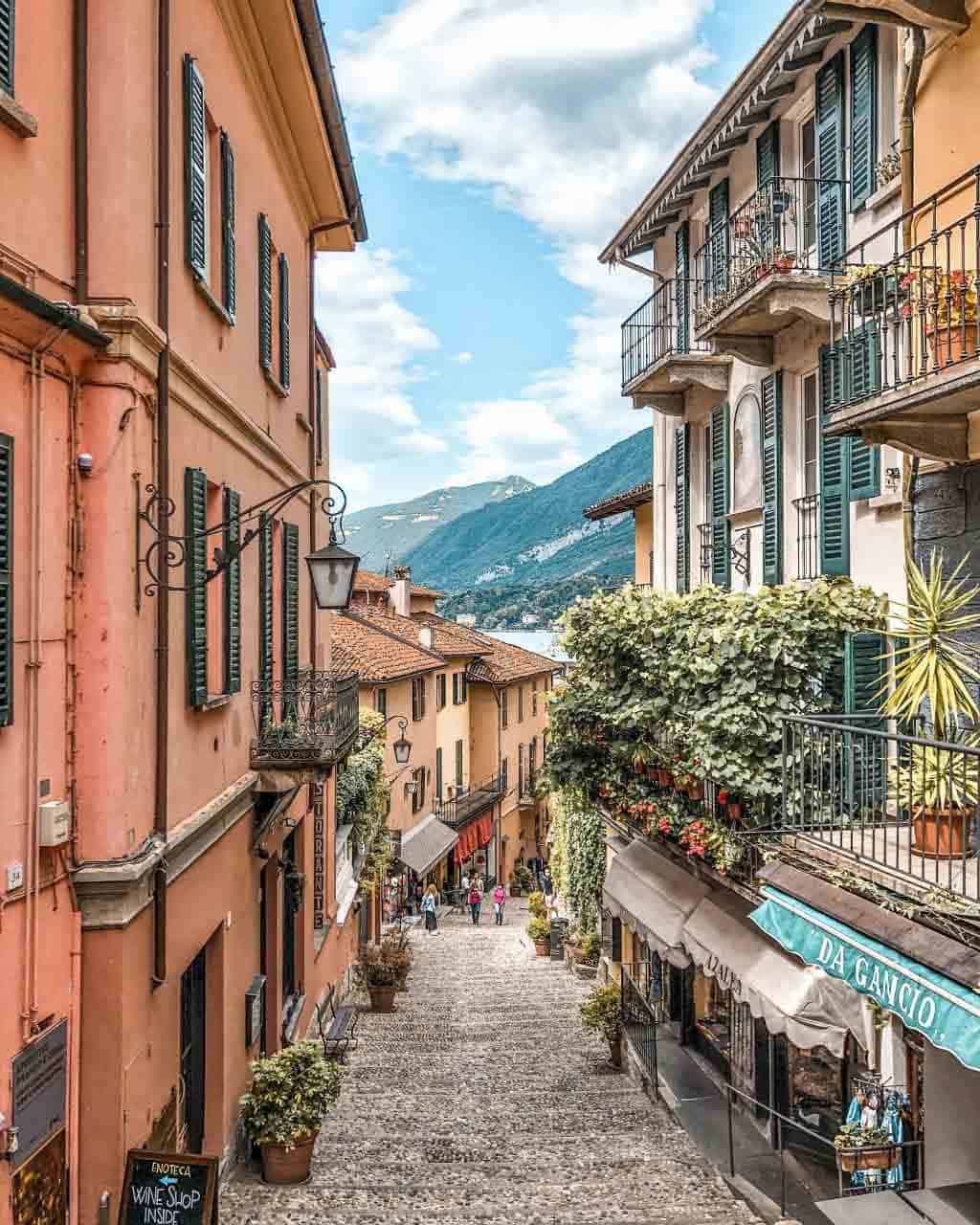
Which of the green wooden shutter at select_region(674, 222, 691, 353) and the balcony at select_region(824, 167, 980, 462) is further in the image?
the green wooden shutter at select_region(674, 222, 691, 353)

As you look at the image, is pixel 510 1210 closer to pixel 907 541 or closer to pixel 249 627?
pixel 249 627

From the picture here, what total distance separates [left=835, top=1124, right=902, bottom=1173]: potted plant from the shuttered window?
8.80m

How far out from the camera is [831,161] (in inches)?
462

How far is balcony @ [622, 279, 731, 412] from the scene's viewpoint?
Answer: 15133 mm

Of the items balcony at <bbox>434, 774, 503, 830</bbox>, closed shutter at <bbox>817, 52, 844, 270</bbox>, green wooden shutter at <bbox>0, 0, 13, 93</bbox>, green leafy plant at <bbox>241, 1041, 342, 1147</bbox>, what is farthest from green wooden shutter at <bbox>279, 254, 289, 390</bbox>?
balcony at <bbox>434, 774, 503, 830</bbox>

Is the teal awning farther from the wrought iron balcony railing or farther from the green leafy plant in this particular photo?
the wrought iron balcony railing

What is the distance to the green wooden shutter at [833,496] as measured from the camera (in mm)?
11539

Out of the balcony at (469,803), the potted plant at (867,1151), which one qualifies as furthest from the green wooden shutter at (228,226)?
the balcony at (469,803)

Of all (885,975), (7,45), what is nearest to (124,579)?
(7,45)

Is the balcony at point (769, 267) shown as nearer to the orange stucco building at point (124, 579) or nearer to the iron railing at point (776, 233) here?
the iron railing at point (776, 233)

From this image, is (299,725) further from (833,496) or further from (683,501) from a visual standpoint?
(683,501)

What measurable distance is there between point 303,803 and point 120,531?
366 inches

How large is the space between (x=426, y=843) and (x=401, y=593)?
459 inches

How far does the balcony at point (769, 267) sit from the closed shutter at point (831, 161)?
→ 0.06 ft
